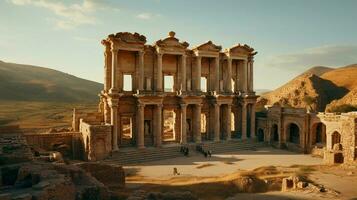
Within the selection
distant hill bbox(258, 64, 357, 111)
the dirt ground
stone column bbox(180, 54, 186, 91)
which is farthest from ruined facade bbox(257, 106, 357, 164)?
distant hill bbox(258, 64, 357, 111)

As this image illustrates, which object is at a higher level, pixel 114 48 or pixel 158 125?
pixel 114 48

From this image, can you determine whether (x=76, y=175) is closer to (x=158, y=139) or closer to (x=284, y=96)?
(x=158, y=139)

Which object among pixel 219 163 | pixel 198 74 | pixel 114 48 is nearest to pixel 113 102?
pixel 114 48

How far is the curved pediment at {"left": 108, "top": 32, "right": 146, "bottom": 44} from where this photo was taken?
31.4 metres

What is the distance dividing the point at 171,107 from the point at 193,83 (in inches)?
155

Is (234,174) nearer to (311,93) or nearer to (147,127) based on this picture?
(147,127)

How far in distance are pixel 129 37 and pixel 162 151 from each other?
448 inches

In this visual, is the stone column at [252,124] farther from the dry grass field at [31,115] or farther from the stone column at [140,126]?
the dry grass field at [31,115]

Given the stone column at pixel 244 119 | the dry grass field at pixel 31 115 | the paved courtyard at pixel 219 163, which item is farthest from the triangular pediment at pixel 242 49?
the dry grass field at pixel 31 115

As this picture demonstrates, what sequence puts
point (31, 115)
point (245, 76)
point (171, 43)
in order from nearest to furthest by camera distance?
point (171, 43)
point (245, 76)
point (31, 115)

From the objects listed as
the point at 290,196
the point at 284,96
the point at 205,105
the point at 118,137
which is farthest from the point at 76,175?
the point at 284,96

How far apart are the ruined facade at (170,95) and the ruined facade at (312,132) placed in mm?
2163

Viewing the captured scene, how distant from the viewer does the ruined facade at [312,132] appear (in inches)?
1157

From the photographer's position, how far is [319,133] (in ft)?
124
